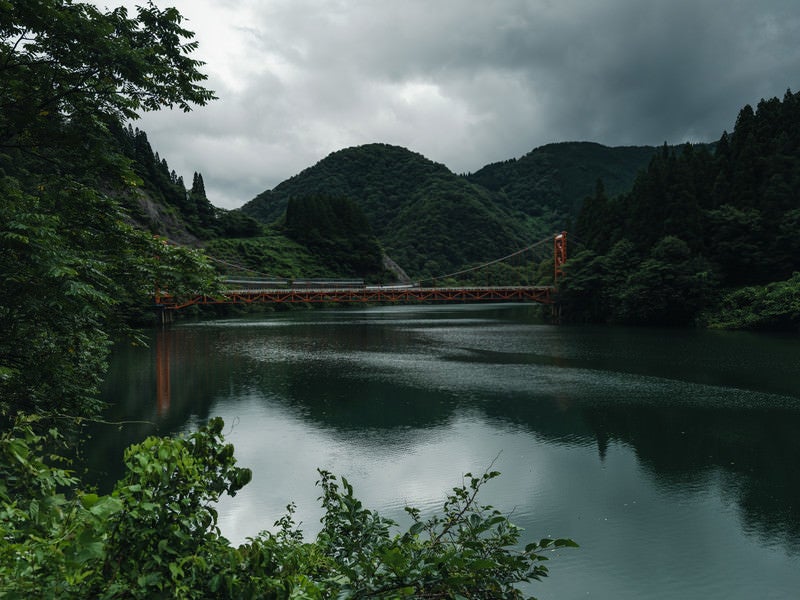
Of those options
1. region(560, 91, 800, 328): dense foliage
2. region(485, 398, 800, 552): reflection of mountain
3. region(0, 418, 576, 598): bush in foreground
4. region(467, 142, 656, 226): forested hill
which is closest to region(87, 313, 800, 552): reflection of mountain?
region(485, 398, 800, 552): reflection of mountain

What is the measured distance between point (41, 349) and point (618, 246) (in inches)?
2146

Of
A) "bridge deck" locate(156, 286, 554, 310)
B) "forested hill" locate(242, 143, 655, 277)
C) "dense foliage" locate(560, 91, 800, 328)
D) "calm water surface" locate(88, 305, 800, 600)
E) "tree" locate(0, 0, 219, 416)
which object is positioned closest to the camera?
"tree" locate(0, 0, 219, 416)

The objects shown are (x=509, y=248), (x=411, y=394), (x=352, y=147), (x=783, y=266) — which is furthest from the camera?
(x=352, y=147)

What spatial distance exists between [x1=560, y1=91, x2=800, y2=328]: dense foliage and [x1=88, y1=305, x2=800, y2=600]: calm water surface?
16.7m

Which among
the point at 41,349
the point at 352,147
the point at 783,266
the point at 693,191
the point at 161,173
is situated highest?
the point at 352,147

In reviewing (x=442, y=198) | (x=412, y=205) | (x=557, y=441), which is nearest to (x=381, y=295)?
(x=557, y=441)

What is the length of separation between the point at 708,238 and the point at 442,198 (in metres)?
111

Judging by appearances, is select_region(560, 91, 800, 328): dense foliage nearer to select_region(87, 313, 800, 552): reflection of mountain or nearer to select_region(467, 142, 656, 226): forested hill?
select_region(87, 313, 800, 552): reflection of mountain

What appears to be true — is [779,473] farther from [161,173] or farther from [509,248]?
[509,248]

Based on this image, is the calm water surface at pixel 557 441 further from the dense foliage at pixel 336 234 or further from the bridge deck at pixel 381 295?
the dense foliage at pixel 336 234

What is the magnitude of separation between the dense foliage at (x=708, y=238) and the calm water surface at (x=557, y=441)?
54.9 feet

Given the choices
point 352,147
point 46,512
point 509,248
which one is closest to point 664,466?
point 46,512

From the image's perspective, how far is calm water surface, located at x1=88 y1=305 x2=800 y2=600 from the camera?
8.93 metres

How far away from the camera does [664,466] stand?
42.8ft
